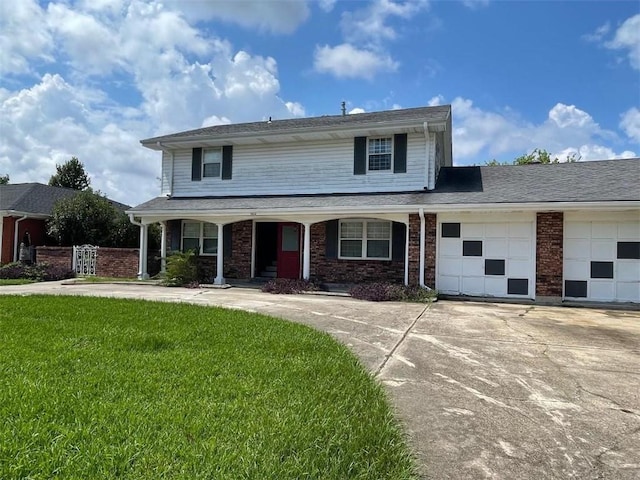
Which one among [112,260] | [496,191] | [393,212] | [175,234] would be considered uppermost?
[496,191]

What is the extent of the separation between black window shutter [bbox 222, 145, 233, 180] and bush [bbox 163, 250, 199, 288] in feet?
11.1

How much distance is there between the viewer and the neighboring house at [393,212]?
37.1 feet

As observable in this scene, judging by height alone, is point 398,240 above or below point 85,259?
above

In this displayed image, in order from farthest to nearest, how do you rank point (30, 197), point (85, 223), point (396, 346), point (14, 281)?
point (30, 197), point (85, 223), point (14, 281), point (396, 346)

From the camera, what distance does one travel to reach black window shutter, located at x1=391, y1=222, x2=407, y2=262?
13195 mm

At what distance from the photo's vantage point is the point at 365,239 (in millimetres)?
13703

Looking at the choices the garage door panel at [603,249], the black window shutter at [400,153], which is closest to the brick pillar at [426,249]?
the black window shutter at [400,153]

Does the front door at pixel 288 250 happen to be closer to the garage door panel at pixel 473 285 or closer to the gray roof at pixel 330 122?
the gray roof at pixel 330 122

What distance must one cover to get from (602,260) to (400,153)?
6.39 metres

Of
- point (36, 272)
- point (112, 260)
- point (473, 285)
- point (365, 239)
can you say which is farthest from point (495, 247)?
point (36, 272)

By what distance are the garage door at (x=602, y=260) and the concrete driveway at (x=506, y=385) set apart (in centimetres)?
209

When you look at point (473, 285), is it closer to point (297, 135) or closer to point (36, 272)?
point (297, 135)

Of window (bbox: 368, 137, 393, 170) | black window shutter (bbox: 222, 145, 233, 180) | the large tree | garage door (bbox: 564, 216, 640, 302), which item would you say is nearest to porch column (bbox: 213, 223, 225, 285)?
black window shutter (bbox: 222, 145, 233, 180)

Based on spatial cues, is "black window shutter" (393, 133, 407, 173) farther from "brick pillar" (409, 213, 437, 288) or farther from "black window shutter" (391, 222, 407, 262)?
"brick pillar" (409, 213, 437, 288)
